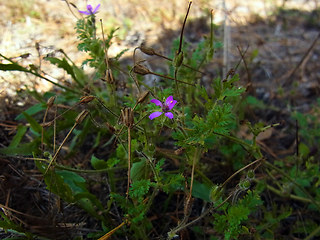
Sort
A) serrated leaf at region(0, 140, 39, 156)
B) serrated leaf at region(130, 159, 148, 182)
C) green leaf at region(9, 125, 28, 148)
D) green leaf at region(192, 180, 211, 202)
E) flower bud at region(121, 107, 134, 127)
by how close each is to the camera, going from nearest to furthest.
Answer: flower bud at region(121, 107, 134, 127) < serrated leaf at region(130, 159, 148, 182) < green leaf at region(192, 180, 211, 202) < serrated leaf at region(0, 140, 39, 156) < green leaf at region(9, 125, 28, 148)

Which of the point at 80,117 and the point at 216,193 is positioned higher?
the point at 80,117

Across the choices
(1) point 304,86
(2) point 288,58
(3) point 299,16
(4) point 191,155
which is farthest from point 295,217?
(3) point 299,16

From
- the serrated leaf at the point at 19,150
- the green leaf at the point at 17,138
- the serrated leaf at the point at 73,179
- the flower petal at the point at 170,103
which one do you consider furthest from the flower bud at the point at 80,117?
the green leaf at the point at 17,138

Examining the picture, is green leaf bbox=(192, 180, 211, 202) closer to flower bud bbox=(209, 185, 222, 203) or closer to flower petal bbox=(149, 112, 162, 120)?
flower bud bbox=(209, 185, 222, 203)

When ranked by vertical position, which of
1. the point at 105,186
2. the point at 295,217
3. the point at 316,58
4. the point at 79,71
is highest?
the point at 79,71

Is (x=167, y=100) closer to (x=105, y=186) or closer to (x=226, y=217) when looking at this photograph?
(x=226, y=217)

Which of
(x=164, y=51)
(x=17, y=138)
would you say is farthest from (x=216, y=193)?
(x=164, y=51)

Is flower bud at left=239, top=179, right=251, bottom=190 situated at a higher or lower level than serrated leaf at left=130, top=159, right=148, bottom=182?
higher

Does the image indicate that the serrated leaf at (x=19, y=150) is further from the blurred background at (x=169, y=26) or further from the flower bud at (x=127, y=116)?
the blurred background at (x=169, y=26)

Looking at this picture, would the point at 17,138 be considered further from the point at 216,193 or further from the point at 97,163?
the point at 216,193

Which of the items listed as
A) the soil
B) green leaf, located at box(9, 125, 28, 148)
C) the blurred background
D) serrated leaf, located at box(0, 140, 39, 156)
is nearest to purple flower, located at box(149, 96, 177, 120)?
the soil

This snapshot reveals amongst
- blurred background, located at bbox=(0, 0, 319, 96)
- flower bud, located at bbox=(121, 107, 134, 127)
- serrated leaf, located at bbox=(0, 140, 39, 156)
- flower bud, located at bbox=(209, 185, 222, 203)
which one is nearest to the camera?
flower bud, located at bbox=(121, 107, 134, 127)
